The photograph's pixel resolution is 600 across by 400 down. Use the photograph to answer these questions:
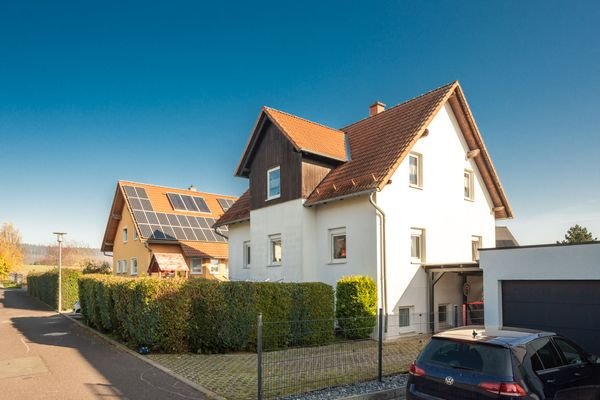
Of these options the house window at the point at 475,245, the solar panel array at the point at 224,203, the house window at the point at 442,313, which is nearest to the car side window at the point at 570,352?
the house window at the point at 442,313

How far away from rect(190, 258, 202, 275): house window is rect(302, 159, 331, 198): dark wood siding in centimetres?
1354

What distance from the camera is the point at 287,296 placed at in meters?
13.1

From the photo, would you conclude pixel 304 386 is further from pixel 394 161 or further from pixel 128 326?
pixel 394 161

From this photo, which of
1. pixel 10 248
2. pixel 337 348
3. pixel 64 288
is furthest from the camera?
pixel 10 248

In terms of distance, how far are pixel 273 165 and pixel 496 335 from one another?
42.7ft

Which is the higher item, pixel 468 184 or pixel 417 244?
pixel 468 184

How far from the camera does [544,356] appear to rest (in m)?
6.08

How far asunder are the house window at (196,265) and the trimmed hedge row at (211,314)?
14432 millimetres

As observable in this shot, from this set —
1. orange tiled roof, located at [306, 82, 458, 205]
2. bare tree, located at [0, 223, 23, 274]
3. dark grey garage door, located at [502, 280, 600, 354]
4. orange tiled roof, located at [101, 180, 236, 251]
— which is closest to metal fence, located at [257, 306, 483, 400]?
dark grey garage door, located at [502, 280, 600, 354]

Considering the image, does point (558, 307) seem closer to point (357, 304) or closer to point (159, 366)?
point (357, 304)

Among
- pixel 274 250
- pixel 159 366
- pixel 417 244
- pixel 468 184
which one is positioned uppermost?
pixel 468 184

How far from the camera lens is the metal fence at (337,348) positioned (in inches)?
334

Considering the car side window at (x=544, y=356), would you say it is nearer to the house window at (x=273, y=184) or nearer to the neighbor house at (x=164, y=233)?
the house window at (x=273, y=184)

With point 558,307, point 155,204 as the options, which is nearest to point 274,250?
point 558,307
